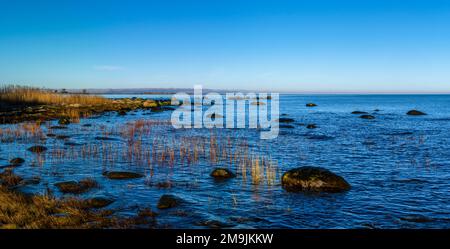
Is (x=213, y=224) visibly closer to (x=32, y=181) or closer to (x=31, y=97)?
(x=32, y=181)

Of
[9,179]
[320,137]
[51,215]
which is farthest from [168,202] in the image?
[320,137]

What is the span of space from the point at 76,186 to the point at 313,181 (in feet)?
34.7

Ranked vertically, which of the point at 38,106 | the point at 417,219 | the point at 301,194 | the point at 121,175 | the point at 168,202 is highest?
the point at 38,106

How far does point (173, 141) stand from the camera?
103ft

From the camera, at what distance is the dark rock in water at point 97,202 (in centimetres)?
1313

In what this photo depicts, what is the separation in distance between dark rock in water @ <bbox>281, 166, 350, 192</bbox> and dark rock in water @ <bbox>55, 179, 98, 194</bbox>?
8.83 meters

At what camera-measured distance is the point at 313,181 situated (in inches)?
628
